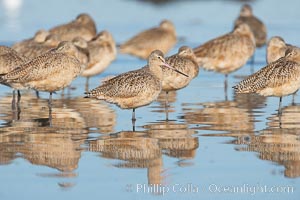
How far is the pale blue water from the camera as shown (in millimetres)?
9031

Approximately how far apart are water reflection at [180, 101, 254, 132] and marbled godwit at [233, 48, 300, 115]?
43cm

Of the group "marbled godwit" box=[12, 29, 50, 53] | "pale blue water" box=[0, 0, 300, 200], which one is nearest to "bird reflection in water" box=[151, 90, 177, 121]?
"pale blue water" box=[0, 0, 300, 200]

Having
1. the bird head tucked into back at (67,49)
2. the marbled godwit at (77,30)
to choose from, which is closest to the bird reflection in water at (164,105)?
the bird head tucked into back at (67,49)

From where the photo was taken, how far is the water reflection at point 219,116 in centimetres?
1241

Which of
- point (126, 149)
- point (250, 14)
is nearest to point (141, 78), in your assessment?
point (126, 149)

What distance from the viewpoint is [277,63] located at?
13.4 meters

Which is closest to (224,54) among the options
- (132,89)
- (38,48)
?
(38,48)

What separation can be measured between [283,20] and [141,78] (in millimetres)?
18520

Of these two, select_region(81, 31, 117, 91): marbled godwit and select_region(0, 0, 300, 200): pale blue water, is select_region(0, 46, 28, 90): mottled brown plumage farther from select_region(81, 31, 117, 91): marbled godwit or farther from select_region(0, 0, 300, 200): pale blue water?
select_region(81, 31, 117, 91): marbled godwit

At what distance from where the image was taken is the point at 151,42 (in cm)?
2183

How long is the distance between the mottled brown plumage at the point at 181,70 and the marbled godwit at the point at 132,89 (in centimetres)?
118

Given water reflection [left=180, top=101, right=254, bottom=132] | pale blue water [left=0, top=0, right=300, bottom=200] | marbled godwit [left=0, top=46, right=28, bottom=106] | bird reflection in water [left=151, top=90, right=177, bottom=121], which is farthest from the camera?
marbled godwit [left=0, top=46, right=28, bottom=106]

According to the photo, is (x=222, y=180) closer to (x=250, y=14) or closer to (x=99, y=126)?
(x=99, y=126)

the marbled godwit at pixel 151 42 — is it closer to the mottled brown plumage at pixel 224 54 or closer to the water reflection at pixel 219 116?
the mottled brown plumage at pixel 224 54
